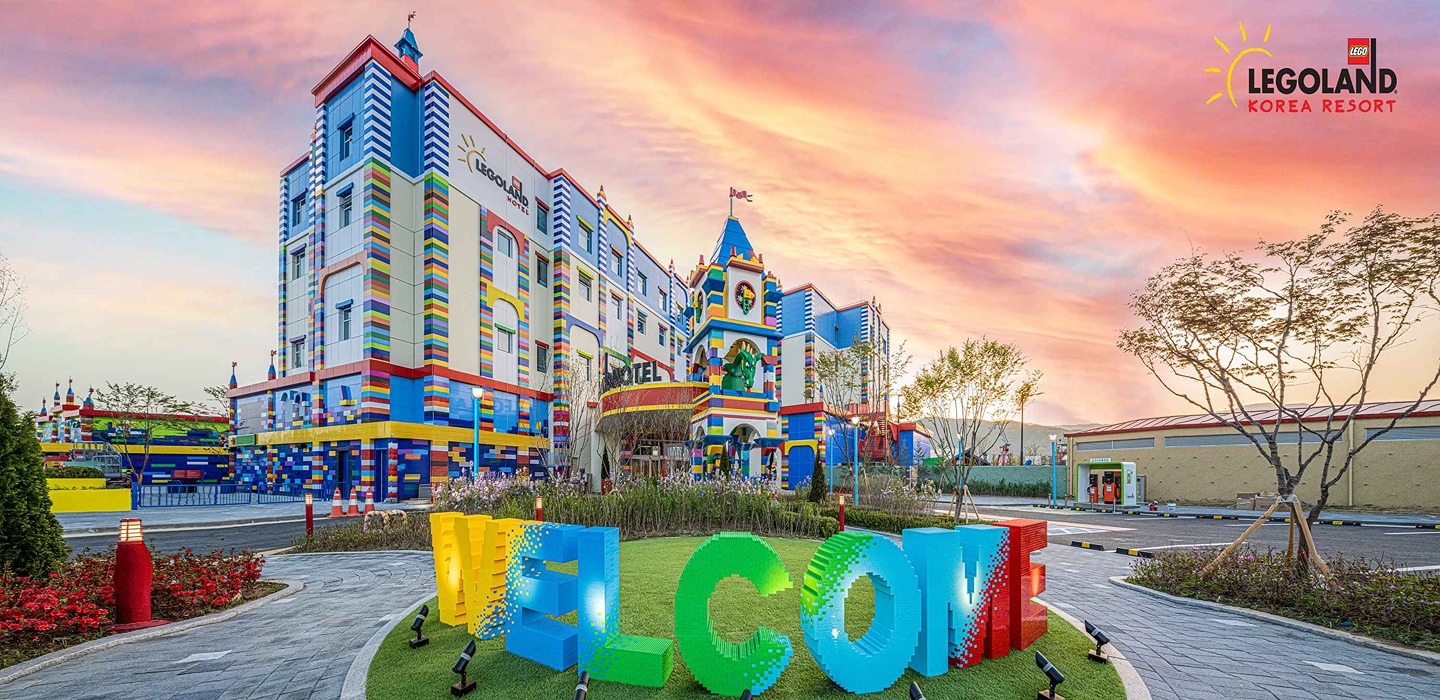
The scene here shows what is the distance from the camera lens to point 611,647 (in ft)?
15.1

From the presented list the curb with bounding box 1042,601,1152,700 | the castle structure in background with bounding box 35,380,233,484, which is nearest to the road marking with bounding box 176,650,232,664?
the curb with bounding box 1042,601,1152,700

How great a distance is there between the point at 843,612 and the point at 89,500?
28337 mm

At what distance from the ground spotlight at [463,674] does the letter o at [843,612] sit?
250cm

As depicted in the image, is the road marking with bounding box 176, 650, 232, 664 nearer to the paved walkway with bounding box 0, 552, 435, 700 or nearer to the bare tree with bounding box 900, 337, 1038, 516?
the paved walkway with bounding box 0, 552, 435, 700

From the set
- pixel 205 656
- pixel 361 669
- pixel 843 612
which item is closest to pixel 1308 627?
pixel 843 612

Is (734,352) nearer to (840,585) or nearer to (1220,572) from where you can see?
(1220,572)

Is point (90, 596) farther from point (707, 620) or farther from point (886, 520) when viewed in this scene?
point (886, 520)

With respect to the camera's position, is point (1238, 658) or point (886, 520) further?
point (886, 520)

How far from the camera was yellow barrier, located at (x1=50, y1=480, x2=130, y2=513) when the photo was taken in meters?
20.0

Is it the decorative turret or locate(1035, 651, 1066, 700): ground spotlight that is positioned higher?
the decorative turret

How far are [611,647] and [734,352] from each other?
67.3ft

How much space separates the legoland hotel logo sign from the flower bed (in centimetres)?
2248

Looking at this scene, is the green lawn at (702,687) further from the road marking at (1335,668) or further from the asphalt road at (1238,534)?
the asphalt road at (1238,534)

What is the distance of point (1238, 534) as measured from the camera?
16.2 metres
